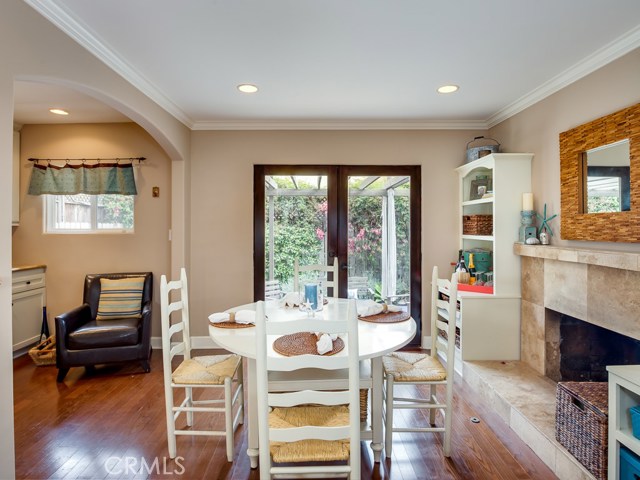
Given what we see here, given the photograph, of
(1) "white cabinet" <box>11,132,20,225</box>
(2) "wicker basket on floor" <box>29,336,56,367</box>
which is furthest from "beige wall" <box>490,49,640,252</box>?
(1) "white cabinet" <box>11,132,20,225</box>

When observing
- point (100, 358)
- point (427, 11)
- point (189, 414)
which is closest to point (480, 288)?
point (427, 11)

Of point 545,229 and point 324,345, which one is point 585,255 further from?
point 324,345

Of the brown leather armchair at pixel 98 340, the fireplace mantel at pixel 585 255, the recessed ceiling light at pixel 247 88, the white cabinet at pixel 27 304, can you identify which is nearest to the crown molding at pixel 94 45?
the recessed ceiling light at pixel 247 88

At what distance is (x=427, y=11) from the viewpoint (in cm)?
189

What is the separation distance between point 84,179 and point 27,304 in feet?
4.80

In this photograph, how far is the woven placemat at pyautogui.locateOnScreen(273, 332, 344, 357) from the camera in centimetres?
176

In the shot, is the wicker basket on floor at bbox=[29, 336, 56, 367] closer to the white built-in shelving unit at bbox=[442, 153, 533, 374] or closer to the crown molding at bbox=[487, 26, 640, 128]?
the white built-in shelving unit at bbox=[442, 153, 533, 374]

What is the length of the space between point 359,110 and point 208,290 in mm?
2533

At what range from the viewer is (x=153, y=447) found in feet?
7.19

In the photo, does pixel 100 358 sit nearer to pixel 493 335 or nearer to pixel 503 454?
pixel 503 454

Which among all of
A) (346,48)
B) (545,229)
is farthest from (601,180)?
(346,48)

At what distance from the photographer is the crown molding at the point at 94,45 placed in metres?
1.82

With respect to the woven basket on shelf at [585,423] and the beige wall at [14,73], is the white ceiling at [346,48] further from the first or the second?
the woven basket on shelf at [585,423]

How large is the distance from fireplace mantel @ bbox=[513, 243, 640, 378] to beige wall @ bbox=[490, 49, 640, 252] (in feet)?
0.53
